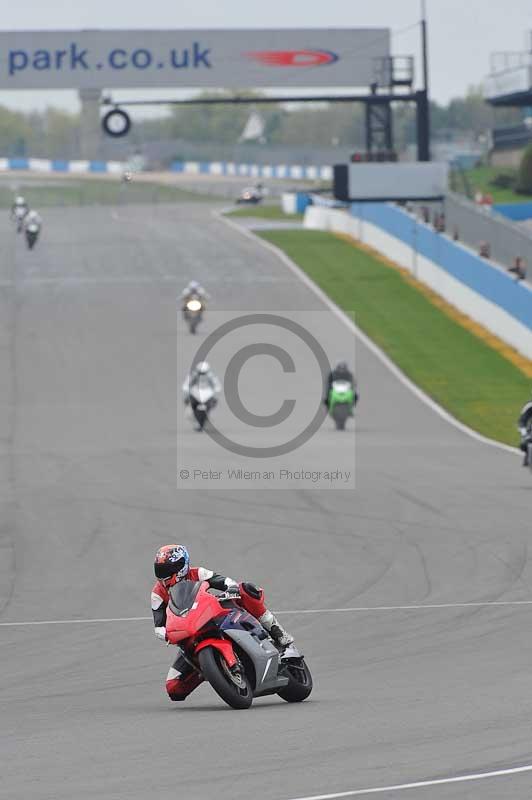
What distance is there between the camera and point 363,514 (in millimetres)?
20453

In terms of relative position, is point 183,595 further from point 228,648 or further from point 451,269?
point 451,269

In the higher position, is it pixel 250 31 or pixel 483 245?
pixel 250 31

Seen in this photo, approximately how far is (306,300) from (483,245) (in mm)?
6778

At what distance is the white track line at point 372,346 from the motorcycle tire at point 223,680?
1895cm

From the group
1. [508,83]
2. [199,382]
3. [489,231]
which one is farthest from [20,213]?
[199,382]

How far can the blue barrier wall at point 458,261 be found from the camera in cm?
4188

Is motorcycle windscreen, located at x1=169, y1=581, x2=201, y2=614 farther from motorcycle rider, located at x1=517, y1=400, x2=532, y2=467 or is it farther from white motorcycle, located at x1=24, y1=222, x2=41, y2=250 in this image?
white motorcycle, located at x1=24, y1=222, x2=41, y2=250

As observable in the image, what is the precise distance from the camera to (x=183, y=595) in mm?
10242

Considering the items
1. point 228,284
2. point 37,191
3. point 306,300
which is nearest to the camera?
point 306,300

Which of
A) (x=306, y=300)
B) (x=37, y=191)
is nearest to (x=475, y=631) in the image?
(x=306, y=300)

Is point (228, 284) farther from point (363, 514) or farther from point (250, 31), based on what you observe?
point (363, 514)

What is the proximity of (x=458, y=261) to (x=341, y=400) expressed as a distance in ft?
61.5

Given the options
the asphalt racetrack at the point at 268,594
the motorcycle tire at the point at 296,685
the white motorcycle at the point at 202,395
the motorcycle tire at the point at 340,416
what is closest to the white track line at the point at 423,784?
the asphalt racetrack at the point at 268,594

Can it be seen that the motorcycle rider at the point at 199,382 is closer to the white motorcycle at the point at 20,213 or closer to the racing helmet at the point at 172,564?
the racing helmet at the point at 172,564
